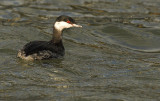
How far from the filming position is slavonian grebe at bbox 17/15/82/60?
9734 millimetres

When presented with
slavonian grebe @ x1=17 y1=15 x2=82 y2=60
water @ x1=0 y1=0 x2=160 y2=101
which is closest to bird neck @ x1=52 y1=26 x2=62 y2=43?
slavonian grebe @ x1=17 y1=15 x2=82 y2=60

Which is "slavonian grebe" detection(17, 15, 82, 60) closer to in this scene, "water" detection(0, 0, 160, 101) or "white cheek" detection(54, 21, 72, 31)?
"white cheek" detection(54, 21, 72, 31)

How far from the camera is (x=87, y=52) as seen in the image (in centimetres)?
1111

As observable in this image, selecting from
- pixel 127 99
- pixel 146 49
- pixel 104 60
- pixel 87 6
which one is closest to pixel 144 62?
pixel 104 60

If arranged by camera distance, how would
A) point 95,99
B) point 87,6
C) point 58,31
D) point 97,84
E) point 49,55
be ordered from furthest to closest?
point 87,6, point 58,31, point 49,55, point 97,84, point 95,99

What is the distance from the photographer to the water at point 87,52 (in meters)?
7.58

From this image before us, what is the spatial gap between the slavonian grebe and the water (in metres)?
0.16

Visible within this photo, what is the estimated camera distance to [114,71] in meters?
9.07

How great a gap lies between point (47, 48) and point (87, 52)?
145 centimetres

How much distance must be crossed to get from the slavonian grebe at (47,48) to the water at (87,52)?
0.16 metres

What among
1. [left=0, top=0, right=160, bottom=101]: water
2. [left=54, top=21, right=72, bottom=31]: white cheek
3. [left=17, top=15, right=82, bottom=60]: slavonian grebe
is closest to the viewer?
[left=0, top=0, right=160, bottom=101]: water

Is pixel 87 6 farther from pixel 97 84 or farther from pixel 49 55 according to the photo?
pixel 97 84

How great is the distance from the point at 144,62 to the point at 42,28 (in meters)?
4.46

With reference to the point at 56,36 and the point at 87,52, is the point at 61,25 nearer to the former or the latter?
the point at 56,36
